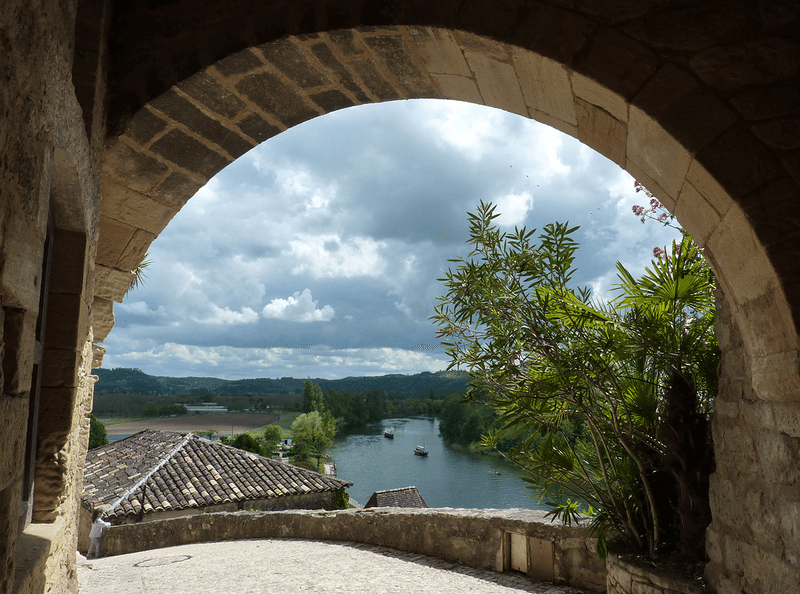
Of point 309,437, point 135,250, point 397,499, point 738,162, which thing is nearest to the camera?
point 738,162

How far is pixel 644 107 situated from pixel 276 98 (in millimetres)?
1205

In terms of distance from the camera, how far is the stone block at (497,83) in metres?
1.49

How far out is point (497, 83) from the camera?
1578mm

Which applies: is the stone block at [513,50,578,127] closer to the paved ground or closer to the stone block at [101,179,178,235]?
the stone block at [101,179,178,235]

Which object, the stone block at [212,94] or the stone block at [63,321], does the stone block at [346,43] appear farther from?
the stone block at [63,321]

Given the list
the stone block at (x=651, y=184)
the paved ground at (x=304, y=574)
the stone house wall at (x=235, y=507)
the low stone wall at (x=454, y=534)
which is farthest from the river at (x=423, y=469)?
the stone block at (x=651, y=184)

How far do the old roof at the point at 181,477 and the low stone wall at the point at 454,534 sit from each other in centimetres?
357

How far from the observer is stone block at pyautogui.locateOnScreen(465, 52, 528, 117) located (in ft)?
4.88

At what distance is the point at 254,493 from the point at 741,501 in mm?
10596

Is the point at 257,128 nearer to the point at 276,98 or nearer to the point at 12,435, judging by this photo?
the point at 276,98

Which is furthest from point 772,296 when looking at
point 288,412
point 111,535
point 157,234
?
point 288,412

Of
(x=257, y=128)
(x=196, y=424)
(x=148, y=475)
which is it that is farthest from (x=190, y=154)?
(x=196, y=424)

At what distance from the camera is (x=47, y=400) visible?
150 cm

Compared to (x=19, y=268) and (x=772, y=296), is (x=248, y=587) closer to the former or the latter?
(x=19, y=268)
